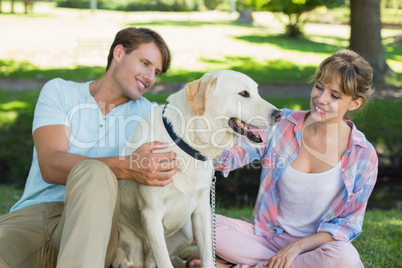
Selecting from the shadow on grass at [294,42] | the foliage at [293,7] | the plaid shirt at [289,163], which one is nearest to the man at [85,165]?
the plaid shirt at [289,163]

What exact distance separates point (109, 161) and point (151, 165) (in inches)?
11.3

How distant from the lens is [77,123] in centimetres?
296

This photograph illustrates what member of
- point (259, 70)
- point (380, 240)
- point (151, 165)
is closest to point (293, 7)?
point (259, 70)

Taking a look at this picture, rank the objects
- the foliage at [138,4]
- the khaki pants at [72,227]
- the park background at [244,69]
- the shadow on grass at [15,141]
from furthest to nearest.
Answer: the foliage at [138,4] < the shadow on grass at [15,141] < the park background at [244,69] < the khaki pants at [72,227]

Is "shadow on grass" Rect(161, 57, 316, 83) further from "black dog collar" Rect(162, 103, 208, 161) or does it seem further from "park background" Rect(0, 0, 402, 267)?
"black dog collar" Rect(162, 103, 208, 161)

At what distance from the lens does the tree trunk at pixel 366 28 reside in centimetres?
940

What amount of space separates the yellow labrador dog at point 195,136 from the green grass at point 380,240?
1239 millimetres

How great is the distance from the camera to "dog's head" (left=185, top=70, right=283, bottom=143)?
101 inches

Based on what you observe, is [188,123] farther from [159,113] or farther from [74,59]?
[74,59]

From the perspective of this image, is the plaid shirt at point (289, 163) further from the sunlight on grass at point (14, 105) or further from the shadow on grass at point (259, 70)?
the shadow on grass at point (259, 70)

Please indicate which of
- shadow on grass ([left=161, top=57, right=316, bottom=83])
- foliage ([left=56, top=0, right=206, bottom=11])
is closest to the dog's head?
shadow on grass ([left=161, top=57, right=316, bottom=83])

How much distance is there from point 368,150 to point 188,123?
1123 mm

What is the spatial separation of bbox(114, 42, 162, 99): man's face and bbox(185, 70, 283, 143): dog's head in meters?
0.64

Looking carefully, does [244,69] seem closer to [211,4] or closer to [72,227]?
[72,227]
